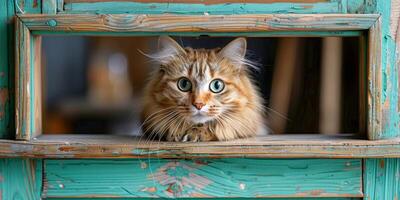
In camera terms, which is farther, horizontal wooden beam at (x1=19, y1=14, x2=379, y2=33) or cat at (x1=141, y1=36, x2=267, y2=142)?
cat at (x1=141, y1=36, x2=267, y2=142)

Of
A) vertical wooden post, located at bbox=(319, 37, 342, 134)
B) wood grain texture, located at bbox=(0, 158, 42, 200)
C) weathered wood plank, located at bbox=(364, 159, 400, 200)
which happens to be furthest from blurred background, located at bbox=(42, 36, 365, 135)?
wood grain texture, located at bbox=(0, 158, 42, 200)

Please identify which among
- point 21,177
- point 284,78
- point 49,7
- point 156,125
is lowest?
point 21,177

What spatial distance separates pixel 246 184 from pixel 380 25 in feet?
1.76

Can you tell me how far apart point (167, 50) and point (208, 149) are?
40 centimetres

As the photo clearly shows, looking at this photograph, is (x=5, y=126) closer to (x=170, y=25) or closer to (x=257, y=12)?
(x=170, y=25)

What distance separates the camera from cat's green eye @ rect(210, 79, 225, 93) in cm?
160

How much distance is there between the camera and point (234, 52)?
65.8 inches

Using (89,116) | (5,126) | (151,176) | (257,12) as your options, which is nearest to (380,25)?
(257,12)

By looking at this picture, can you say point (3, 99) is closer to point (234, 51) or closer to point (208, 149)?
point (208, 149)

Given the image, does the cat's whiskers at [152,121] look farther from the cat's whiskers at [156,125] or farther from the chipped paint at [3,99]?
the chipped paint at [3,99]

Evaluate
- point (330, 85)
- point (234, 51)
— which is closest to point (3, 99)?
point (234, 51)

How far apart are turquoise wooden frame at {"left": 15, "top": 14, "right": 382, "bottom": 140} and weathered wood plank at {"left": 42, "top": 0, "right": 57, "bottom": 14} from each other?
0.11ft

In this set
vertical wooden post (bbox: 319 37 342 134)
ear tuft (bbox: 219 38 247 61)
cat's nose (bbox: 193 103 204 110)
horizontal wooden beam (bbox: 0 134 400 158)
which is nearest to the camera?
horizontal wooden beam (bbox: 0 134 400 158)

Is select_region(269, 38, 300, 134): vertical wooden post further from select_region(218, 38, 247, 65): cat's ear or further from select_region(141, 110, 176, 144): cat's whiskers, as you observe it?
select_region(141, 110, 176, 144): cat's whiskers
